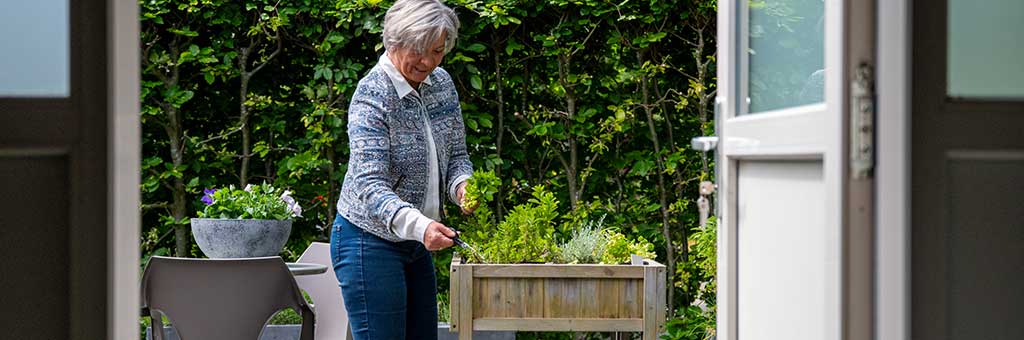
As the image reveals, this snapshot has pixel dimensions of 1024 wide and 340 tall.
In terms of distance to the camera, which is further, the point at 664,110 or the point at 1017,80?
the point at 664,110

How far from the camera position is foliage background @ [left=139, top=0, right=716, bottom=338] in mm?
4758

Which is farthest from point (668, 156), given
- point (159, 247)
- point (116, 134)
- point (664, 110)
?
point (116, 134)

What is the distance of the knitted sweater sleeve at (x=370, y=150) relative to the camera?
2418 millimetres

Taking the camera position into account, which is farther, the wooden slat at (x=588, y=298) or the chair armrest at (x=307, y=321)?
the wooden slat at (x=588, y=298)

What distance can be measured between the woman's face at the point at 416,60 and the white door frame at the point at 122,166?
1334 millimetres

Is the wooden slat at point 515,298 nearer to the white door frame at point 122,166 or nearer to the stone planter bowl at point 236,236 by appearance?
the stone planter bowl at point 236,236

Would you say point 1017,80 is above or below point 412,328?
above

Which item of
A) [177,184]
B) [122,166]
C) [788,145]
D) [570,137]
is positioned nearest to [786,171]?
[788,145]

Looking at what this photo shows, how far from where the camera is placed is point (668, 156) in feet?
16.0

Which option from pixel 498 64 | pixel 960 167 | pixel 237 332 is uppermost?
pixel 498 64

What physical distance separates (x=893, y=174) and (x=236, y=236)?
250cm

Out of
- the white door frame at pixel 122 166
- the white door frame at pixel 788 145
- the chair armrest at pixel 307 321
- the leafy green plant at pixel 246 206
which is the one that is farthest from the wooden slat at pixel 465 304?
the white door frame at pixel 122 166

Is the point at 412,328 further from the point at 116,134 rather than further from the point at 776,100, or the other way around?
the point at 116,134

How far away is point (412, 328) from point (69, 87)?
1.56 meters
